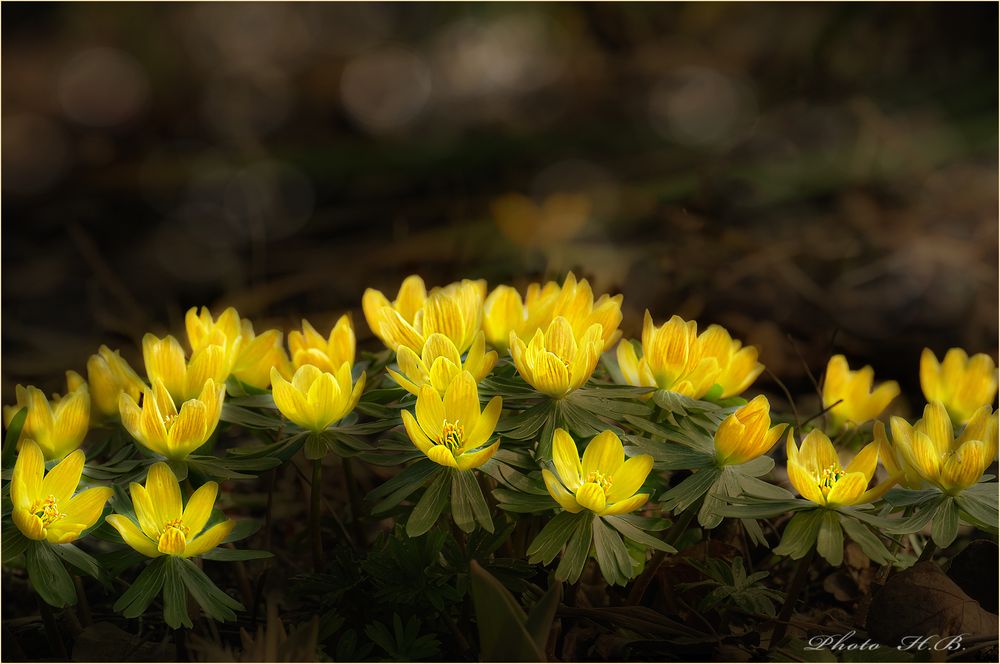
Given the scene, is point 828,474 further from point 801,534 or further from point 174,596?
point 174,596

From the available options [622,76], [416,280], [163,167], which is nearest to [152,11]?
[163,167]

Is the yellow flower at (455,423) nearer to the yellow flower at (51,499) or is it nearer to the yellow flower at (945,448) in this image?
the yellow flower at (51,499)

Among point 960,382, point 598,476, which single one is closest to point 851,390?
A: point 960,382

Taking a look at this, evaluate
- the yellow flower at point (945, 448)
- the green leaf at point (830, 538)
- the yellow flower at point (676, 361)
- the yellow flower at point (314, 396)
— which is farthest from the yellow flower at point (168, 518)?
the yellow flower at point (945, 448)

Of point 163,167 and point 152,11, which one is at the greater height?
point 152,11

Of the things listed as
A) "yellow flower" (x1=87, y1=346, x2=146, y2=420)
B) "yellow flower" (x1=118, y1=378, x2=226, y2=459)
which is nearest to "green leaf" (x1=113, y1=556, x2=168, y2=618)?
"yellow flower" (x1=118, y1=378, x2=226, y2=459)

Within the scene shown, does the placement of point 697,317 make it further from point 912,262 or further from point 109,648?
point 109,648
